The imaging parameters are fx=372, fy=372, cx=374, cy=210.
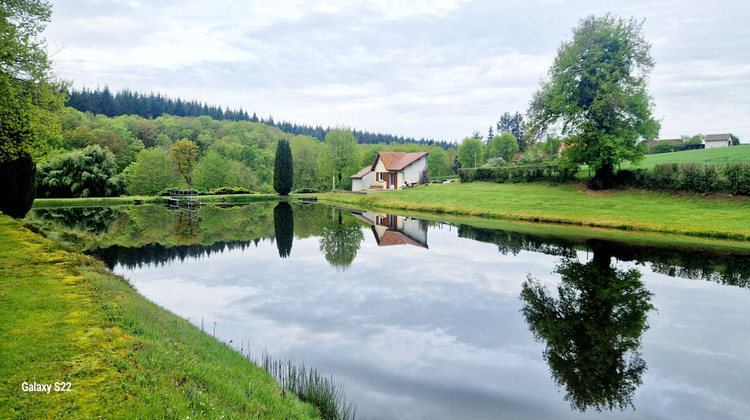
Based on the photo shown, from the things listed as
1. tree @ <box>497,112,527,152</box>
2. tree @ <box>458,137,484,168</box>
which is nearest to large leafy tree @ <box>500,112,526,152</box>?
tree @ <box>497,112,527,152</box>

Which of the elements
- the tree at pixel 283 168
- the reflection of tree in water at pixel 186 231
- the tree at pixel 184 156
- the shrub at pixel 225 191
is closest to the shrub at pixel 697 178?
the reflection of tree in water at pixel 186 231

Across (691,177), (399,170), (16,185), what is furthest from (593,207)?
(16,185)

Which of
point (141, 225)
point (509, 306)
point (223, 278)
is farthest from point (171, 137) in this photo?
point (509, 306)

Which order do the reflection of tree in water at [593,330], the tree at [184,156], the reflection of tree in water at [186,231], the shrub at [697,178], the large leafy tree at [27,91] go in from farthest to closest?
the tree at [184,156] → the shrub at [697,178] → the reflection of tree in water at [186,231] → the large leafy tree at [27,91] → the reflection of tree in water at [593,330]

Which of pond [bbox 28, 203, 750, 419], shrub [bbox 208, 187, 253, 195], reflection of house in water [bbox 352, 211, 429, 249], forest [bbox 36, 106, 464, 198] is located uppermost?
forest [bbox 36, 106, 464, 198]

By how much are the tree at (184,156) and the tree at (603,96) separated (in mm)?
67257

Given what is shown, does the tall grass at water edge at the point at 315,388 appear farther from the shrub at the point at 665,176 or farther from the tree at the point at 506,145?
the tree at the point at 506,145

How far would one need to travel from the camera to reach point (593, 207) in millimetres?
29391

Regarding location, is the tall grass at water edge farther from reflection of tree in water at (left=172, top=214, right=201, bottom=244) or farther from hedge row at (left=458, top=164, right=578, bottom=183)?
hedge row at (left=458, top=164, right=578, bottom=183)

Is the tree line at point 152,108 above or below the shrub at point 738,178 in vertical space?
above

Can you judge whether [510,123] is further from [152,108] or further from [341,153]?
[152,108]

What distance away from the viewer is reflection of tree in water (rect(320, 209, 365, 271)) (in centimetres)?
1670

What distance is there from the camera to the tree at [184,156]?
7406 cm

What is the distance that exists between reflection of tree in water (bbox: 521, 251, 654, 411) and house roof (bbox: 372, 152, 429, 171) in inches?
1873
